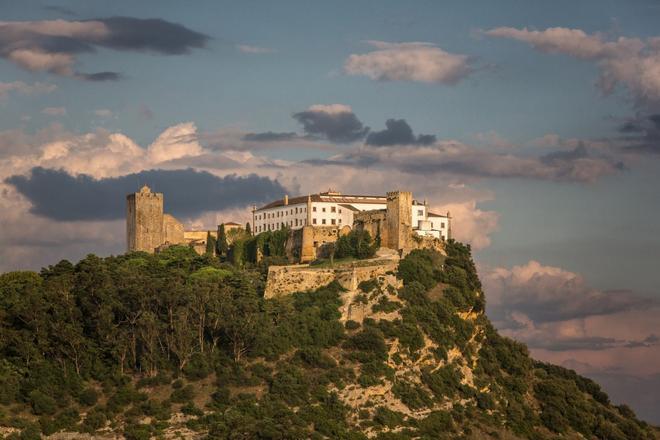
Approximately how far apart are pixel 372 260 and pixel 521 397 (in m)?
14.4

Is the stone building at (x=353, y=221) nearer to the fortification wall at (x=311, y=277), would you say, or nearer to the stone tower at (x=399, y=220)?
the stone tower at (x=399, y=220)

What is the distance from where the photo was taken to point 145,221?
365 ft

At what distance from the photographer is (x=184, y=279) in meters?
94.7

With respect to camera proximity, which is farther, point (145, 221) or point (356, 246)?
point (145, 221)

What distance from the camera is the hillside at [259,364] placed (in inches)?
3172

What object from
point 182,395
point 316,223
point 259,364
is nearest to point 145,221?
point 316,223

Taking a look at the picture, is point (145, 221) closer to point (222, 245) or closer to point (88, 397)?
point (222, 245)

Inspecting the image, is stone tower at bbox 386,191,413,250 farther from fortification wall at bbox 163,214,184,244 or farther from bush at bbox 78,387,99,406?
bush at bbox 78,387,99,406

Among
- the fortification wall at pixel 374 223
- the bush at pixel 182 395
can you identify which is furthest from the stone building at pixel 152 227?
the bush at pixel 182 395

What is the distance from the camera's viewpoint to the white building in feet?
337

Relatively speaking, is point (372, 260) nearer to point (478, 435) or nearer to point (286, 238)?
point (286, 238)

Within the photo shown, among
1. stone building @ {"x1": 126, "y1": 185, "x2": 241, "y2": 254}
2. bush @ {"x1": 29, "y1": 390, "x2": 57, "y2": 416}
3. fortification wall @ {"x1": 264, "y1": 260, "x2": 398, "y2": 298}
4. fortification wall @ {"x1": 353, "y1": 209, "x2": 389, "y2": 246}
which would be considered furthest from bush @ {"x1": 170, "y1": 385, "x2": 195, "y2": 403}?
stone building @ {"x1": 126, "y1": 185, "x2": 241, "y2": 254}

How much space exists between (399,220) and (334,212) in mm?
7051

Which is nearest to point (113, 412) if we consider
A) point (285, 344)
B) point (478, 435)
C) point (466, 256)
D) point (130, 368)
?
point (130, 368)
